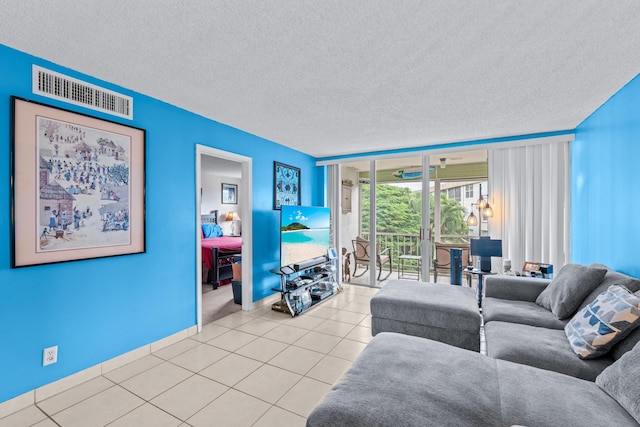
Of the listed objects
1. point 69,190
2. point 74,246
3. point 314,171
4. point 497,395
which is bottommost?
point 497,395

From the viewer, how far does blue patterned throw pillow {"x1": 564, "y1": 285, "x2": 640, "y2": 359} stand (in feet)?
5.38

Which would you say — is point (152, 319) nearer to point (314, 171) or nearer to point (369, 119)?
point (369, 119)

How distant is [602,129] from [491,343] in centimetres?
253

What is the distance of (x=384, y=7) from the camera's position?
1512 mm

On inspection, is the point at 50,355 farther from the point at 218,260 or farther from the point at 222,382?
the point at 218,260

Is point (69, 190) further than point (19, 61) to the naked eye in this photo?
Yes

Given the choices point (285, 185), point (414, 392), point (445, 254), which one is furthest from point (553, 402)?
point (285, 185)

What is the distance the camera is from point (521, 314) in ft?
7.81

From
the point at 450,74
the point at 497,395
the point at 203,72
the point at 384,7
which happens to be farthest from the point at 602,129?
the point at 203,72

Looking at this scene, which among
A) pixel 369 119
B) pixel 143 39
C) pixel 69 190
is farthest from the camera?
pixel 369 119

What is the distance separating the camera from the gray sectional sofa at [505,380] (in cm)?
116

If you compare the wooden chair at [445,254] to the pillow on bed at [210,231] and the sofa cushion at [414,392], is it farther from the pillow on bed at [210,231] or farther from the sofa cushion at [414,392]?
the pillow on bed at [210,231]

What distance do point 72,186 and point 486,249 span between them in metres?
4.28

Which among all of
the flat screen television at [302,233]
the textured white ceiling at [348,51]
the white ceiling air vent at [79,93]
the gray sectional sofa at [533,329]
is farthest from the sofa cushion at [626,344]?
the white ceiling air vent at [79,93]
